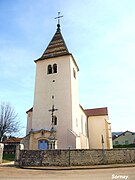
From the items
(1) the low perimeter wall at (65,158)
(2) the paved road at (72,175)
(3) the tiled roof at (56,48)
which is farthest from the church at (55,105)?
(2) the paved road at (72,175)

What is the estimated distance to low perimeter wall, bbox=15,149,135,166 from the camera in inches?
528

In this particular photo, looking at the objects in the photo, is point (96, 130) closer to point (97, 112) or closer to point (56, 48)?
point (97, 112)

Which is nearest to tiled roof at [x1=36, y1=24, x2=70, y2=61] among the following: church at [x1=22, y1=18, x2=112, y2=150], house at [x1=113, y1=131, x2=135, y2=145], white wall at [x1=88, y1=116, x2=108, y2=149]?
church at [x1=22, y1=18, x2=112, y2=150]

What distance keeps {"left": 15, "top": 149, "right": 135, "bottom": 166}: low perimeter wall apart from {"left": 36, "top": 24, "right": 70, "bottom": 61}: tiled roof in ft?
46.7

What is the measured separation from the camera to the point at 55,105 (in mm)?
21578

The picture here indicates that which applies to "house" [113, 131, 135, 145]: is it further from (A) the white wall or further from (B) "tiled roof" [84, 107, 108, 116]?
(A) the white wall

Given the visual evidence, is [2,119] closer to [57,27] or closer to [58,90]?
[58,90]

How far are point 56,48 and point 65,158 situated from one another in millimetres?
17115

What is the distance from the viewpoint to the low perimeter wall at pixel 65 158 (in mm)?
13422

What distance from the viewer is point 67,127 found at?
790 inches

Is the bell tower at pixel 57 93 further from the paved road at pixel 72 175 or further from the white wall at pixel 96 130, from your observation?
the white wall at pixel 96 130

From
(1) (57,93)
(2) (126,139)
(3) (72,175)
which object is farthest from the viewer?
(2) (126,139)

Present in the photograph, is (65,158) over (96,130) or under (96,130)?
under

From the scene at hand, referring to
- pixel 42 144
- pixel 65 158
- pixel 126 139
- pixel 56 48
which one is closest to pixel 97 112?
pixel 56 48
